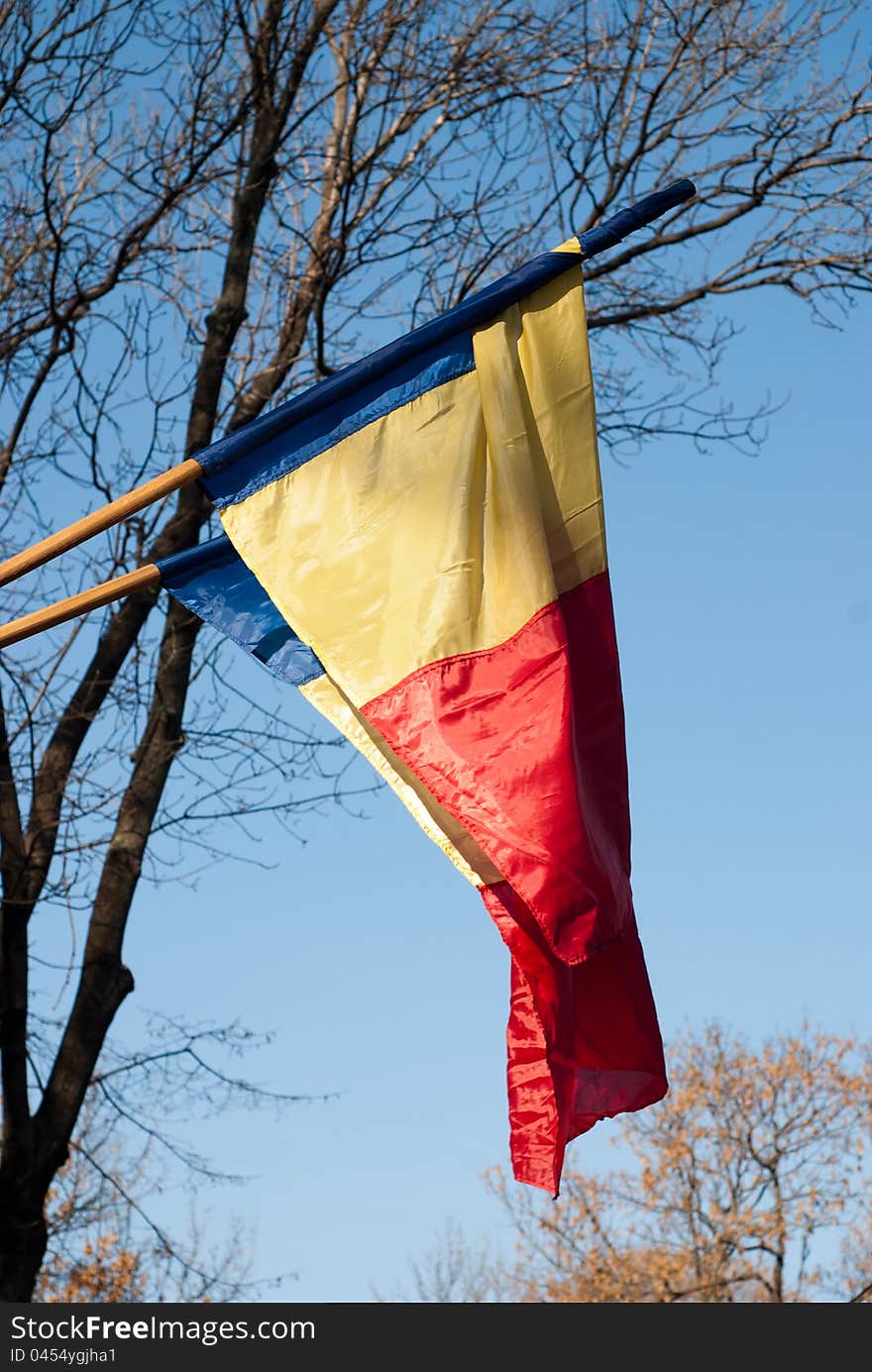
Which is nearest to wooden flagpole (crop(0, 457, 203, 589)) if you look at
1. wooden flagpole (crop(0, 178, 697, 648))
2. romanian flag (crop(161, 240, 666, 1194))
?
wooden flagpole (crop(0, 178, 697, 648))

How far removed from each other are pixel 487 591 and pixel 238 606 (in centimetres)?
81

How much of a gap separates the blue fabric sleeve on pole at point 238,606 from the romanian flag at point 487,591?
288mm

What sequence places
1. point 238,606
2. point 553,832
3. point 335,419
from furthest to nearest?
point 238,606
point 335,419
point 553,832

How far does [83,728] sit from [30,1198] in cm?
195

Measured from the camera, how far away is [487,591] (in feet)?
11.5

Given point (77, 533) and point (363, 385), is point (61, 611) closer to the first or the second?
point (77, 533)

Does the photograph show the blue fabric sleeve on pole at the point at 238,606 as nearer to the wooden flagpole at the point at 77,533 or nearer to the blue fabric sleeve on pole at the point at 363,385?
the blue fabric sleeve on pole at the point at 363,385

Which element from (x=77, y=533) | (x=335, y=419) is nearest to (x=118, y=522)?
(x=77, y=533)

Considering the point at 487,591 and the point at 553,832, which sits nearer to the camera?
the point at 553,832

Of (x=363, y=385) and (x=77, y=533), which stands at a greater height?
(x=363, y=385)

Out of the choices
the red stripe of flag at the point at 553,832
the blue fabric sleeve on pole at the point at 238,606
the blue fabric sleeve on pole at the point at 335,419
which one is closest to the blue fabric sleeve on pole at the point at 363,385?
the blue fabric sleeve on pole at the point at 335,419

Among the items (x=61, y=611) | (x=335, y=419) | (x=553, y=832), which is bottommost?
(x=553, y=832)

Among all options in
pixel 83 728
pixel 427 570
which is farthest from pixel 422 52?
pixel 427 570
